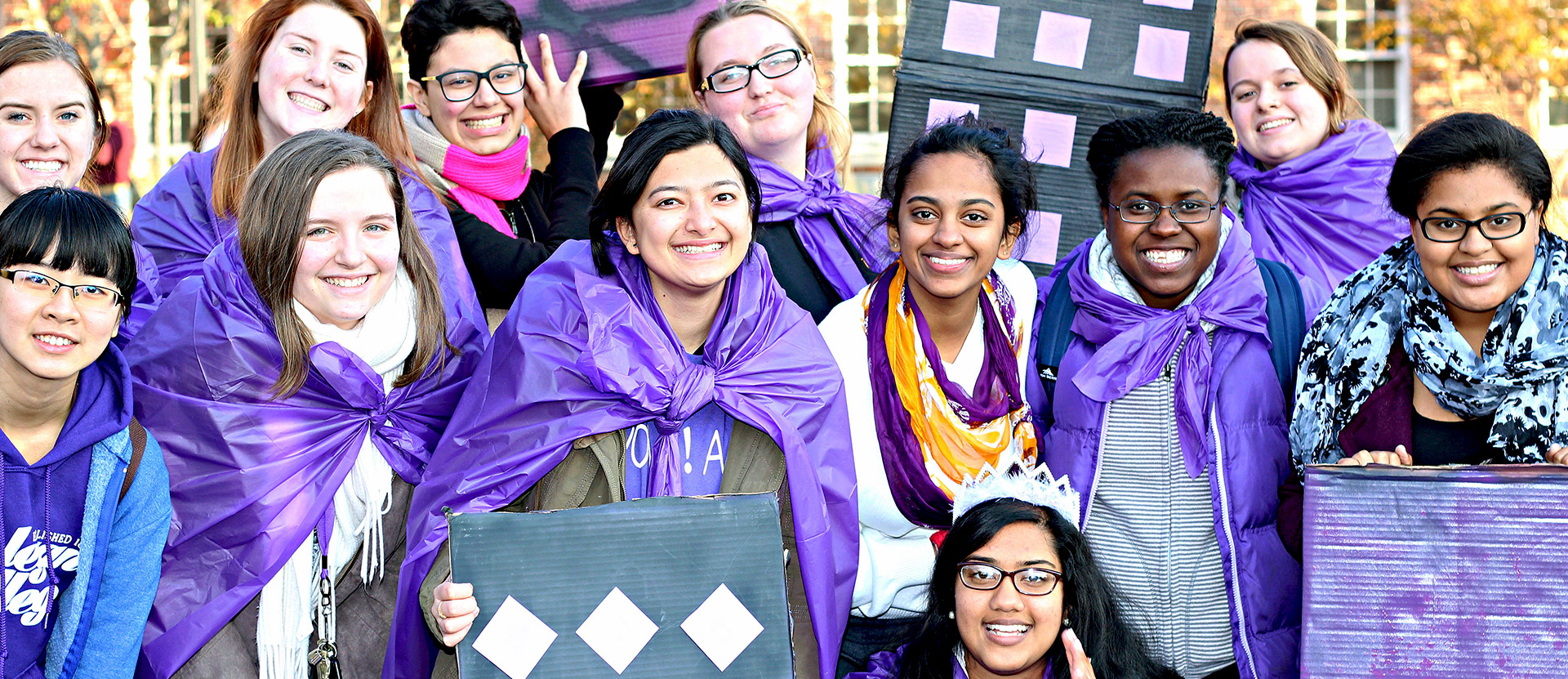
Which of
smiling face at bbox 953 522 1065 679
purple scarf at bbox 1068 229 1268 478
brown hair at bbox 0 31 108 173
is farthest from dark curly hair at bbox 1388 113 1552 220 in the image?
brown hair at bbox 0 31 108 173

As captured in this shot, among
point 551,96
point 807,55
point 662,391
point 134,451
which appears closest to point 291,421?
point 134,451

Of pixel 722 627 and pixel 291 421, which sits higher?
pixel 291 421

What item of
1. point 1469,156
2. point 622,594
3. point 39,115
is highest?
point 39,115

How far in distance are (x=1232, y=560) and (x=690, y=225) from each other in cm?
141

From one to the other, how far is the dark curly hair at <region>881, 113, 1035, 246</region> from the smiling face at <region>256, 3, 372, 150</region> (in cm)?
163

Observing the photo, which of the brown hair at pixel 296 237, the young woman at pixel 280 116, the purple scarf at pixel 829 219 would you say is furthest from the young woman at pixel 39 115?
the purple scarf at pixel 829 219

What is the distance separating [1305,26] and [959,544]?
2452mm

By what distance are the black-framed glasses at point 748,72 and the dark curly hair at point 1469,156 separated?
1.89m

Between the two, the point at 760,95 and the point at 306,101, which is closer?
the point at 306,101

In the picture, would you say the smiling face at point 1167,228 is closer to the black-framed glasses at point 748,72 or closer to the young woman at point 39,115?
the black-framed glasses at point 748,72

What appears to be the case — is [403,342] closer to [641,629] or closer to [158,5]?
[641,629]

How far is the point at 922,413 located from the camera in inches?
133

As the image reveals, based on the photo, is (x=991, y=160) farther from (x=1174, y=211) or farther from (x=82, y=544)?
(x=82, y=544)

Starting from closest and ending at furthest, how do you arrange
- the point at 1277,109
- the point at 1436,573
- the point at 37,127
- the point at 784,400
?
the point at 1436,573 < the point at 784,400 < the point at 37,127 < the point at 1277,109
